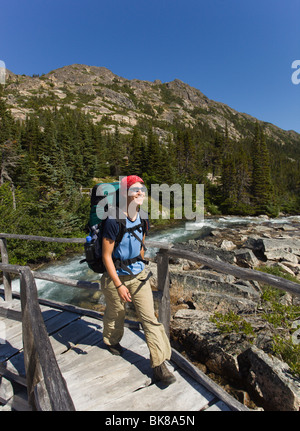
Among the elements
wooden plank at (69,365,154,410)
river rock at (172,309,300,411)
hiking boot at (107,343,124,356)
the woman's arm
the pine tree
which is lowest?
river rock at (172,309,300,411)

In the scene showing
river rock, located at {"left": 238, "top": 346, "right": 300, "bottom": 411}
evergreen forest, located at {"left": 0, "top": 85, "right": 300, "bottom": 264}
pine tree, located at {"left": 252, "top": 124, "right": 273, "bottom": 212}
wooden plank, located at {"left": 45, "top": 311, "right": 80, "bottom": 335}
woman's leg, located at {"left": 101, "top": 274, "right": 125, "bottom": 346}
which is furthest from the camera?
pine tree, located at {"left": 252, "top": 124, "right": 273, "bottom": 212}

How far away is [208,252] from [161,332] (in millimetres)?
10591

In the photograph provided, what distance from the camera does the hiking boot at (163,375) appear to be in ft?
8.30

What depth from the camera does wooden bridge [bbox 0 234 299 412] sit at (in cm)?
187

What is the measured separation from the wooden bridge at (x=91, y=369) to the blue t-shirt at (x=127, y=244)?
2.16 ft

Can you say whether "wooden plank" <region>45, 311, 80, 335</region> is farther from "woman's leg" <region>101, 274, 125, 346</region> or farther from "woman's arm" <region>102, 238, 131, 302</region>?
"woman's arm" <region>102, 238, 131, 302</region>

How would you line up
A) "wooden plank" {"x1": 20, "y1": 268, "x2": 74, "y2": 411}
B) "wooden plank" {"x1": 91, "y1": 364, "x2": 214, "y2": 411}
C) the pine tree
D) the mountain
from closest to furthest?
"wooden plank" {"x1": 20, "y1": 268, "x2": 74, "y2": 411}
"wooden plank" {"x1": 91, "y1": 364, "x2": 214, "y2": 411}
the pine tree
the mountain

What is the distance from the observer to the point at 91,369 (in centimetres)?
286

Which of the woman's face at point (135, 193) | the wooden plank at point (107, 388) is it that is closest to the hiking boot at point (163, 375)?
the wooden plank at point (107, 388)

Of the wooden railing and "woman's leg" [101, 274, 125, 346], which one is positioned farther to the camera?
"woman's leg" [101, 274, 125, 346]

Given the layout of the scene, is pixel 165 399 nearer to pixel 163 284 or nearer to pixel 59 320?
pixel 163 284

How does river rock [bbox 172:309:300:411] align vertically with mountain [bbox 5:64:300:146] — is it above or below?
below

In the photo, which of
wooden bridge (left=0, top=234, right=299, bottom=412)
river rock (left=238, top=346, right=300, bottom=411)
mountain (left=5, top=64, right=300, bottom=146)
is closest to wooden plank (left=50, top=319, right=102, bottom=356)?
wooden bridge (left=0, top=234, right=299, bottom=412)

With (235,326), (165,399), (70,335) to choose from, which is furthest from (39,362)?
(235,326)
